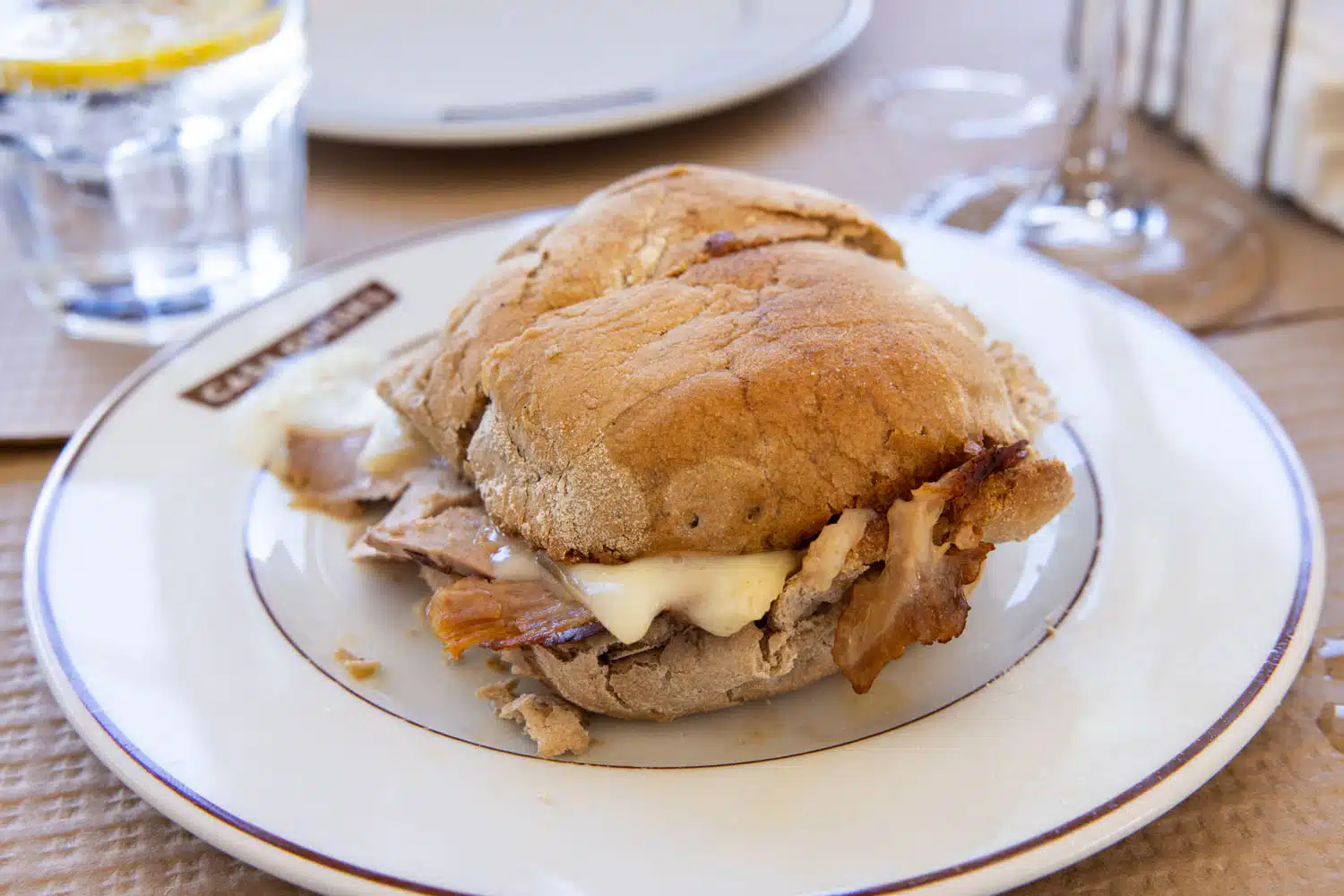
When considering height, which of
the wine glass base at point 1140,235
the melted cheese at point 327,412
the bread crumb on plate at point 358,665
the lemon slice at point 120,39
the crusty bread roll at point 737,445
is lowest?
the bread crumb on plate at point 358,665

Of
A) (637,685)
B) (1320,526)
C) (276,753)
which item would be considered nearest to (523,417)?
(637,685)

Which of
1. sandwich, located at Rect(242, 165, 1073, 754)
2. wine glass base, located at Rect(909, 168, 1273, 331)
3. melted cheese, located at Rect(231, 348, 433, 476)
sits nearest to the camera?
sandwich, located at Rect(242, 165, 1073, 754)

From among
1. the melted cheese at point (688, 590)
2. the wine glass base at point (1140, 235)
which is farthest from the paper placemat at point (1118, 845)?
the wine glass base at point (1140, 235)

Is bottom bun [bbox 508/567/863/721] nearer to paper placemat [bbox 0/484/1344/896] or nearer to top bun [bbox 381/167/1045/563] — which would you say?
top bun [bbox 381/167/1045/563]

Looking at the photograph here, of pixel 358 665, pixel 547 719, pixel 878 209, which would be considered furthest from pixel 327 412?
pixel 878 209

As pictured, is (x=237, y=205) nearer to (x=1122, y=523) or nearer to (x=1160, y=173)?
(x=1122, y=523)

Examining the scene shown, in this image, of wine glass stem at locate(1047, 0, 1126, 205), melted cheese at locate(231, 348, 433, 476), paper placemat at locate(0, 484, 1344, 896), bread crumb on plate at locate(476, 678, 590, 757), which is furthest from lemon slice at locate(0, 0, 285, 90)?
wine glass stem at locate(1047, 0, 1126, 205)

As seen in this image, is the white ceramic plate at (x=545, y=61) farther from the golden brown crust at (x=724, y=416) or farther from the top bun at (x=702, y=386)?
the golden brown crust at (x=724, y=416)
